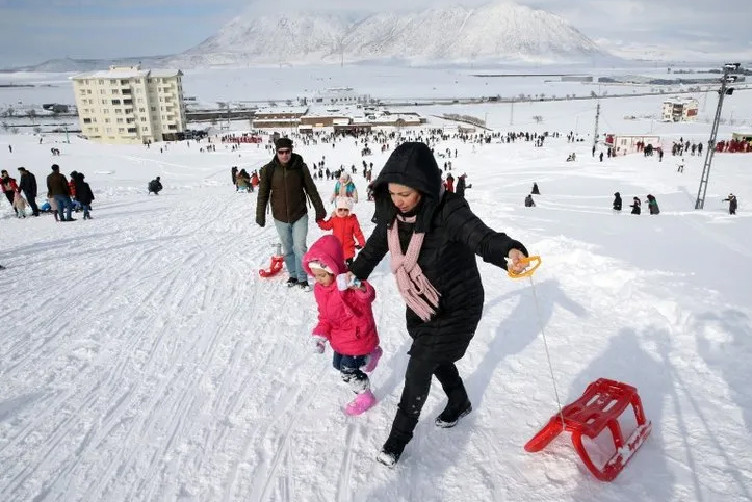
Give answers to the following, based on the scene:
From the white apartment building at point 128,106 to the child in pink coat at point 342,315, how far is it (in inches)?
2903

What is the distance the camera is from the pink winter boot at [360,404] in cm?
313

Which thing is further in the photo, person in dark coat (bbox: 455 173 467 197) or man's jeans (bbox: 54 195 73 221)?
man's jeans (bbox: 54 195 73 221)

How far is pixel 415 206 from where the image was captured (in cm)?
227

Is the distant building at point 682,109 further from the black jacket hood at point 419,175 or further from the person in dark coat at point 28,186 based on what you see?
the black jacket hood at point 419,175

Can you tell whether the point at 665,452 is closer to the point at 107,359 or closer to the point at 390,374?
the point at 390,374

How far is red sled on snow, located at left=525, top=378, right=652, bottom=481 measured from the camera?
240cm

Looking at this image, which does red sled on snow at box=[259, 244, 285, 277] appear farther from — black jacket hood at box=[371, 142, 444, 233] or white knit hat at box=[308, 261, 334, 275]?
black jacket hood at box=[371, 142, 444, 233]

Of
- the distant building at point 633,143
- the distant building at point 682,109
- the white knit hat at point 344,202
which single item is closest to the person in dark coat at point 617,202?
the white knit hat at point 344,202

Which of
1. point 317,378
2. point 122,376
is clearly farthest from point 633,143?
point 122,376

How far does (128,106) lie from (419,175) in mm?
79991

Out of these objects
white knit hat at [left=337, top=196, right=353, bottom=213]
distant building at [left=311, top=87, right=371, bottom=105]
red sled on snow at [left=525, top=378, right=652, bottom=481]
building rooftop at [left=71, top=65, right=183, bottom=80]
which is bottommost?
red sled on snow at [left=525, top=378, right=652, bottom=481]

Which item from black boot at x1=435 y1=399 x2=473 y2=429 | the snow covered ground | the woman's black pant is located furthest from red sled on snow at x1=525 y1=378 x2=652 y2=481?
the woman's black pant

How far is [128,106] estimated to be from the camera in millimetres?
69875

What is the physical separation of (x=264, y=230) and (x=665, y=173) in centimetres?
1916
